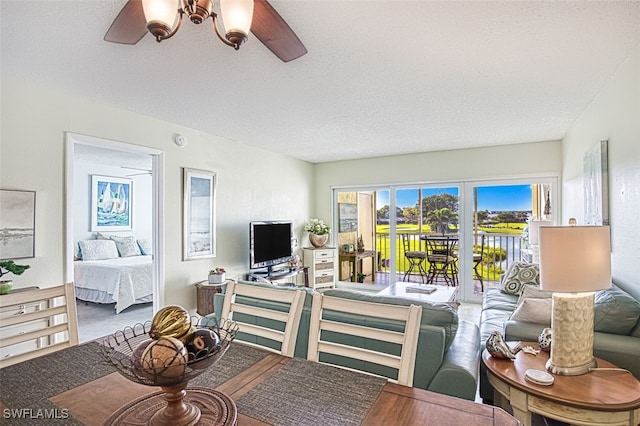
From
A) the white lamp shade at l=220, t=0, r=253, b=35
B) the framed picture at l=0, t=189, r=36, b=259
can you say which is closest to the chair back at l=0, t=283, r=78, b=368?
the framed picture at l=0, t=189, r=36, b=259

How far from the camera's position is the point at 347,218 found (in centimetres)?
679

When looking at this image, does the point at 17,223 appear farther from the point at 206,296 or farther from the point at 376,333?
the point at 376,333

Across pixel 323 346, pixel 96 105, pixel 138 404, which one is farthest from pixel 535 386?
pixel 96 105

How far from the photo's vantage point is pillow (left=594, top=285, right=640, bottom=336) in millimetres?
2033

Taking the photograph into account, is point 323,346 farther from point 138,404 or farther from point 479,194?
point 479,194

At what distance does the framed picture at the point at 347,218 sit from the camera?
22.1ft

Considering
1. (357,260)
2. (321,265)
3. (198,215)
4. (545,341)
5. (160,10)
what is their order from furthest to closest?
(357,260)
(321,265)
(198,215)
(545,341)
(160,10)

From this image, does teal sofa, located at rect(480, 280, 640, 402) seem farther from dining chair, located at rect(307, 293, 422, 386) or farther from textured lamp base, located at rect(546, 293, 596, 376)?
dining chair, located at rect(307, 293, 422, 386)

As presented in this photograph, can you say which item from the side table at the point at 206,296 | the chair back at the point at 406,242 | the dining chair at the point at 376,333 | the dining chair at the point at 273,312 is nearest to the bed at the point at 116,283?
the side table at the point at 206,296

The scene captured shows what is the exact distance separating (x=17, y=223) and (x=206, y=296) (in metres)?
1.92

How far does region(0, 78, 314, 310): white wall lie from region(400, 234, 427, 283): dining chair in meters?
1.96

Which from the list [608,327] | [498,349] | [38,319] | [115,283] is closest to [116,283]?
[115,283]

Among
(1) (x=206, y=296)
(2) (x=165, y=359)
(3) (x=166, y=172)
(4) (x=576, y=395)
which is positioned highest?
(3) (x=166, y=172)

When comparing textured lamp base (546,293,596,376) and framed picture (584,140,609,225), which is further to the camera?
framed picture (584,140,609,225)
